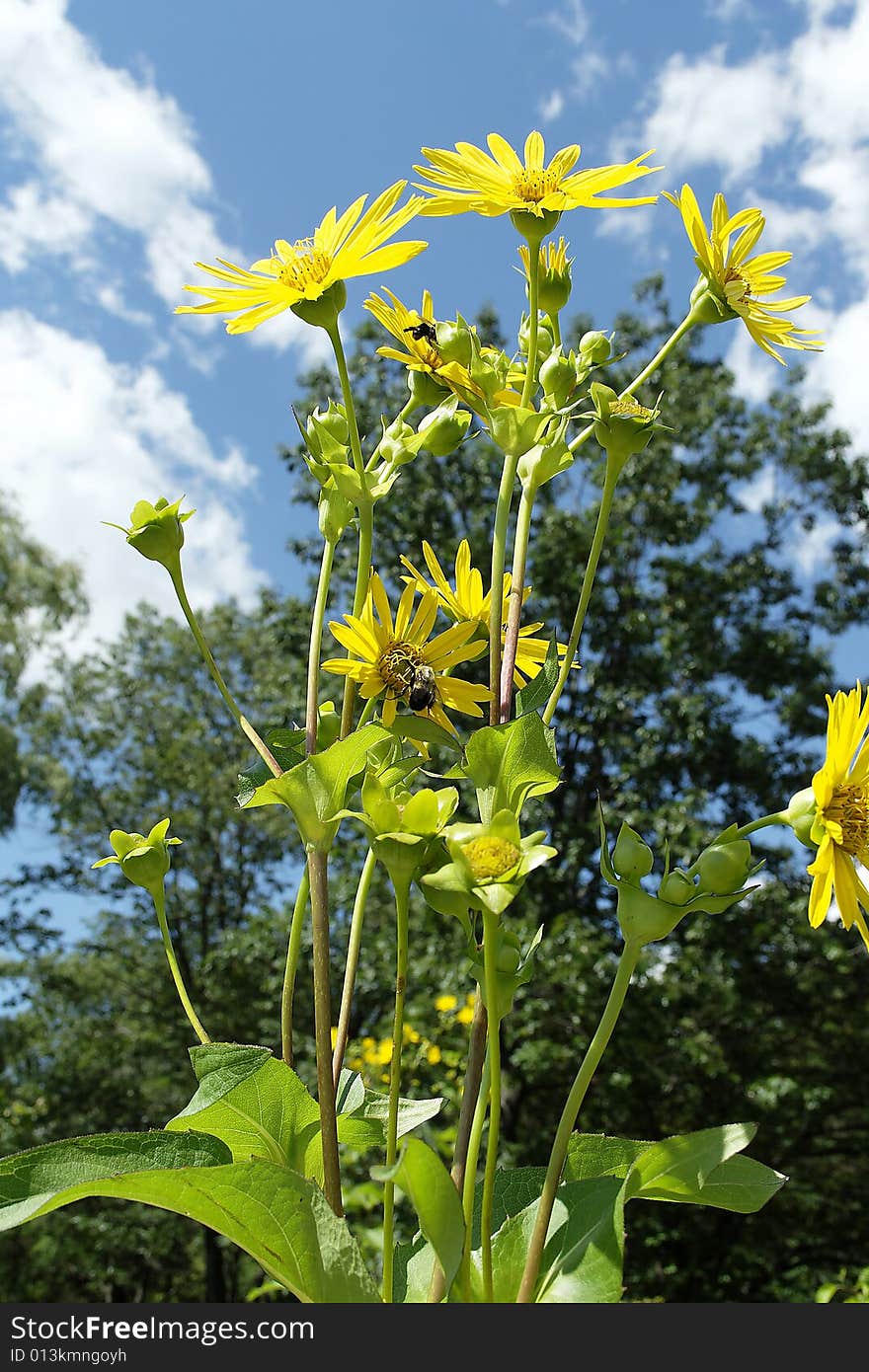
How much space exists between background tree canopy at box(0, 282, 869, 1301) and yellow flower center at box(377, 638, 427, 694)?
393 centimetres

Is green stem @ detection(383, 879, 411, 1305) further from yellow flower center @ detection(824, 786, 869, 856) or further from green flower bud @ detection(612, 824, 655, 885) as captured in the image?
yellow flower center @ detection(824, 786, 869, 856)

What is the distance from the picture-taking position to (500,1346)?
347 mm

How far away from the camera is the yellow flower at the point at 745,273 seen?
2.05ft

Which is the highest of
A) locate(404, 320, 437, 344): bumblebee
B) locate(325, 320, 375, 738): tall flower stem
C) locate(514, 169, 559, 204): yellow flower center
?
locate(514, 169, 559, 204): yellow flower center

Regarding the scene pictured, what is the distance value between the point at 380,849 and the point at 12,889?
28.7 ft

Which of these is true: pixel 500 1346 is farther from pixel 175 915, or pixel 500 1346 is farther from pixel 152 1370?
pixel 175 915

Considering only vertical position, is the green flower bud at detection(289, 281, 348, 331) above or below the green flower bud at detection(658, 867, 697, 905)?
above

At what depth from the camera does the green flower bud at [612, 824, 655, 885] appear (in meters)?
0.41

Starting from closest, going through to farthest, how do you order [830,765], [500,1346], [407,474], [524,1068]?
1. [500,1346]
2. [830,765]
3. [524,1068]
4. [407,474]

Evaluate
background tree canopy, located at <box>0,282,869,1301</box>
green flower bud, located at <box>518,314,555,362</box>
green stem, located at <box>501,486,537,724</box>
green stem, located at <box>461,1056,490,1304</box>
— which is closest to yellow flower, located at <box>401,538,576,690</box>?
green stem, located at <box>501,486,537,724</box>

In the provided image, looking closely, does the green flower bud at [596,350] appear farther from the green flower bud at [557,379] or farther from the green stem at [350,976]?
the green stem at [350,976]

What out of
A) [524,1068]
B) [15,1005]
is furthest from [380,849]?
[15,1005]

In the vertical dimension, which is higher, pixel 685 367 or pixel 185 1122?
pixel 685 367

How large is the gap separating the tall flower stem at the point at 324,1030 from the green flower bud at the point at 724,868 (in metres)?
0.16
